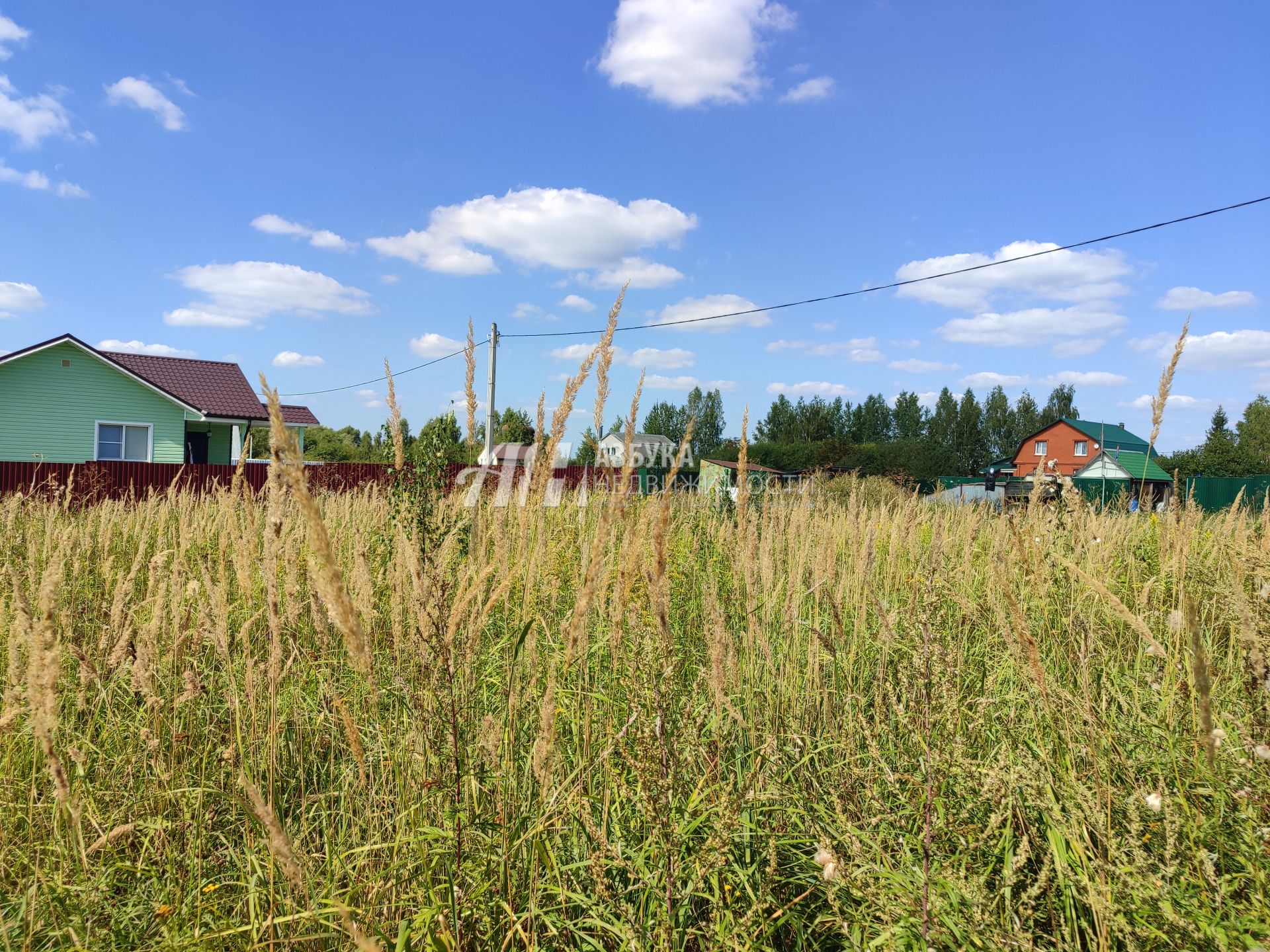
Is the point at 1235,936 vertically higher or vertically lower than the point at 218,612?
lower

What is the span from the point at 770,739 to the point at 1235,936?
0.89 m

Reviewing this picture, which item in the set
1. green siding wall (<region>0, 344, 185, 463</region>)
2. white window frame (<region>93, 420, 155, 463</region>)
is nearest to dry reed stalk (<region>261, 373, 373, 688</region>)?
green siding wall (<region>0, 344, 185, 463</region>)

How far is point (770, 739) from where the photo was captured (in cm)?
159

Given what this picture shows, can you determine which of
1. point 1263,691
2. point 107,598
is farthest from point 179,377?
point 1263,691

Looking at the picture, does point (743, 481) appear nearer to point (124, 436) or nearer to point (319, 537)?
point (319, 537)

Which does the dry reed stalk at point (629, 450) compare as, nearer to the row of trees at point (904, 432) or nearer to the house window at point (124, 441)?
the house window at point (124, 441)

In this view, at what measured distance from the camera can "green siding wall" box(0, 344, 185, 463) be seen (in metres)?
19.7

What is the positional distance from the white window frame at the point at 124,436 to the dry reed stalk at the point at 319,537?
24.1m

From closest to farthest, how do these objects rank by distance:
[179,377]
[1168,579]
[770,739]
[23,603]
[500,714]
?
[23,603]
[770,739]
[500,714]
[1168,579]
[179,377]

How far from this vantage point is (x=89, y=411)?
20.7 m

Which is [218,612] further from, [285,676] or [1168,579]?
[1168,579]

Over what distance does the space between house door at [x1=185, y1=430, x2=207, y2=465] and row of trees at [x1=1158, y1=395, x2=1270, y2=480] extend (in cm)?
4484

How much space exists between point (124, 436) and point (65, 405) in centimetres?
168

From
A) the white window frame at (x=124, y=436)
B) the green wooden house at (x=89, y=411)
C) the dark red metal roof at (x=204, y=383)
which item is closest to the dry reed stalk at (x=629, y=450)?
the green wooden house at (x=89, y=411)
